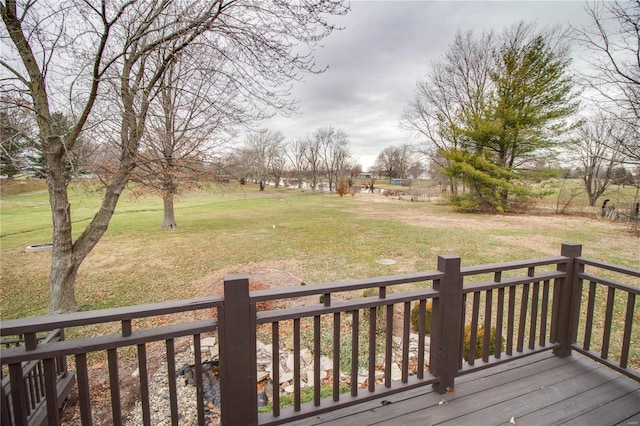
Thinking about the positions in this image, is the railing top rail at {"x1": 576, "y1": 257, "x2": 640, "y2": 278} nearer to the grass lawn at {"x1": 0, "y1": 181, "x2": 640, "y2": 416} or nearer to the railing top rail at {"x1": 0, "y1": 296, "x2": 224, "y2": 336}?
the grass lawn at {"x1": 0, "y1": 181, "x2": 640, "y2": 416}

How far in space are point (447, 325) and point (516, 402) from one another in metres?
0.68

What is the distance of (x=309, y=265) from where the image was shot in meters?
7.43

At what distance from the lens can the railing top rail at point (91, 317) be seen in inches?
44.4

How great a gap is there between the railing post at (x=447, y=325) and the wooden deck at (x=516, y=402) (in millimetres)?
152

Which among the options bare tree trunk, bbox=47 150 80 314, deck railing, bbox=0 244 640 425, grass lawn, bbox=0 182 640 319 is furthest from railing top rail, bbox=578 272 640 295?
bare tree trunk, bbox=47 150 80 314

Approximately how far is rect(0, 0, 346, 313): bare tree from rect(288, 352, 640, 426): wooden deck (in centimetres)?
396

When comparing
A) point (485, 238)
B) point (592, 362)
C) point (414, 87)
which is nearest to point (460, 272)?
point (592, 362)

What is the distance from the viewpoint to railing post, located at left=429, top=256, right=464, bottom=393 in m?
1.91

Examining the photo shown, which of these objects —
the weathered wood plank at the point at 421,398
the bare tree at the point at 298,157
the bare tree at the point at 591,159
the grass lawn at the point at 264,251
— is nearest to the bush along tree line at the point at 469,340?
the weathered wood plank at the point at 421,398

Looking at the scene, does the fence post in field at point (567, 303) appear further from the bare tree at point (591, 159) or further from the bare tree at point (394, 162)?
the bare tree at point (394, 162)

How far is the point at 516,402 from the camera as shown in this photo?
1923mm

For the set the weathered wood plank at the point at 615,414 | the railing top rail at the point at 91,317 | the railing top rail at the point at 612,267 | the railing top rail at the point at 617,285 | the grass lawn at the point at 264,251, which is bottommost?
the grass lawn at the point at 264,251

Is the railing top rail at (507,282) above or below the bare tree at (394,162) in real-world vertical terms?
below

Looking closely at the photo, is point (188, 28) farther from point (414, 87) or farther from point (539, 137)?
point (414, 87)
